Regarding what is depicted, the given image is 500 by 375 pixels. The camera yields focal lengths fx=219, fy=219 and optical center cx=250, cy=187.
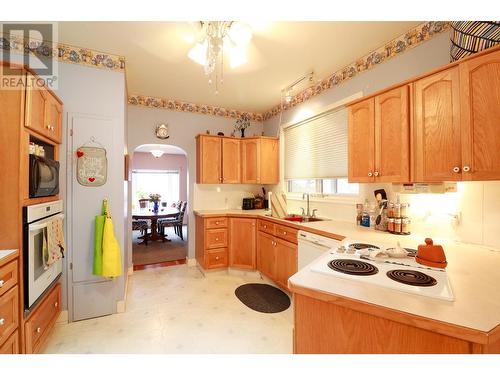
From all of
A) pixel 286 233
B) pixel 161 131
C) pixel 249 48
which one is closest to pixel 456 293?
pixel 286 233

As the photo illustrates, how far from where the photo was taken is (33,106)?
5.19 feet

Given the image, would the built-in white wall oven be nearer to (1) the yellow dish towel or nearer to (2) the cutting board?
(1) the yellow dish towel

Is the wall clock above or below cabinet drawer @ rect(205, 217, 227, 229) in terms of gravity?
above

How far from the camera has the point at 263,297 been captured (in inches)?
105

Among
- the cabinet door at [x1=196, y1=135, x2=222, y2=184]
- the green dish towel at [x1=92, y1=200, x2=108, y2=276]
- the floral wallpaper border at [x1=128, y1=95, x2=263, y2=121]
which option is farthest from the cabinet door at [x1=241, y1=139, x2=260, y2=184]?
the green dish towel at [x1=92, y1=200, x2=108, y2=276]

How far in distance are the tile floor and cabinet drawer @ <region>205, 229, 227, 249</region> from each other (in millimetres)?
651

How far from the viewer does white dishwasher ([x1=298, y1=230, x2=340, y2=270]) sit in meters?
2.03

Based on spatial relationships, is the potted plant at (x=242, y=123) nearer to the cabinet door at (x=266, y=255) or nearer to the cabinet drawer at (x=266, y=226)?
the cabinet drawer at (x=266, y=226)

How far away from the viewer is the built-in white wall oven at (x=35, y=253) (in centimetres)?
152

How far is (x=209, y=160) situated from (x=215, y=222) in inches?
40.4

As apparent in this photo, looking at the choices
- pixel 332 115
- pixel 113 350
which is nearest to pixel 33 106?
pixel 113 350

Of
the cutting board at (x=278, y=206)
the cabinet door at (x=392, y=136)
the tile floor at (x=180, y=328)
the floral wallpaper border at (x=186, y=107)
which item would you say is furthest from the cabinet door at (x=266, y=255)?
the floral wallpaper border at (x=186, y=107)
